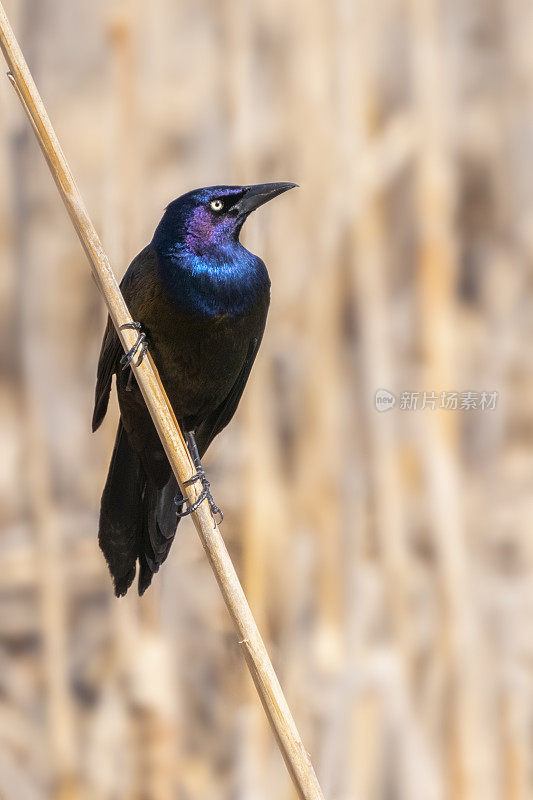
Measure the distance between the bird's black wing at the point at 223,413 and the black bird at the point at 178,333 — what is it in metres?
0.02

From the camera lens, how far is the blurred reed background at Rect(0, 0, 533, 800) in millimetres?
1839

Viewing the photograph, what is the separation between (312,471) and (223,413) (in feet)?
2.09

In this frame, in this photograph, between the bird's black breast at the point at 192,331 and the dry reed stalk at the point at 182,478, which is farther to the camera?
the bird's black breast at the point at 192,331

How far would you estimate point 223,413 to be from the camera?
4.54ft

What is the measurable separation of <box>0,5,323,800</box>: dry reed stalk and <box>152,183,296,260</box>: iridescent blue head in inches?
9.8

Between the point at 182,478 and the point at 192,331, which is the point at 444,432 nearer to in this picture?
the point at 192,331

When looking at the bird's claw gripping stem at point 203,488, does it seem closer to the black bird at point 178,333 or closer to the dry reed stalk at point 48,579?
the black bird at point 178,333

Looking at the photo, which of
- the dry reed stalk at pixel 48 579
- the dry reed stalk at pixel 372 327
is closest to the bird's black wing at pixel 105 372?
the dry reed stalk at pixel 48 579

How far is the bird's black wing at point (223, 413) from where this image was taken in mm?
1333

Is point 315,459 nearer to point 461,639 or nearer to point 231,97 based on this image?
point 461,639

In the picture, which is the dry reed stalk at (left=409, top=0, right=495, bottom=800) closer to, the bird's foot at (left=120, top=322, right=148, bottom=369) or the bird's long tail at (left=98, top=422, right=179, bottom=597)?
the bird's long tail at (left=98, top=422, right=179, bottom=597)

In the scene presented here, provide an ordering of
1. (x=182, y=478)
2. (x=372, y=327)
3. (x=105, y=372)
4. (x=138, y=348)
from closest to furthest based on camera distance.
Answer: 1. (x=182, y=478)
2. (x=138, y=348)
3. (x=105, y=372)
4. (x=372, y=327)

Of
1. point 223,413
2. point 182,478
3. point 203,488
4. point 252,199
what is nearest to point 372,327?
point 223,413

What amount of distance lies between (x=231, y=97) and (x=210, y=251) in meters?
0.72
